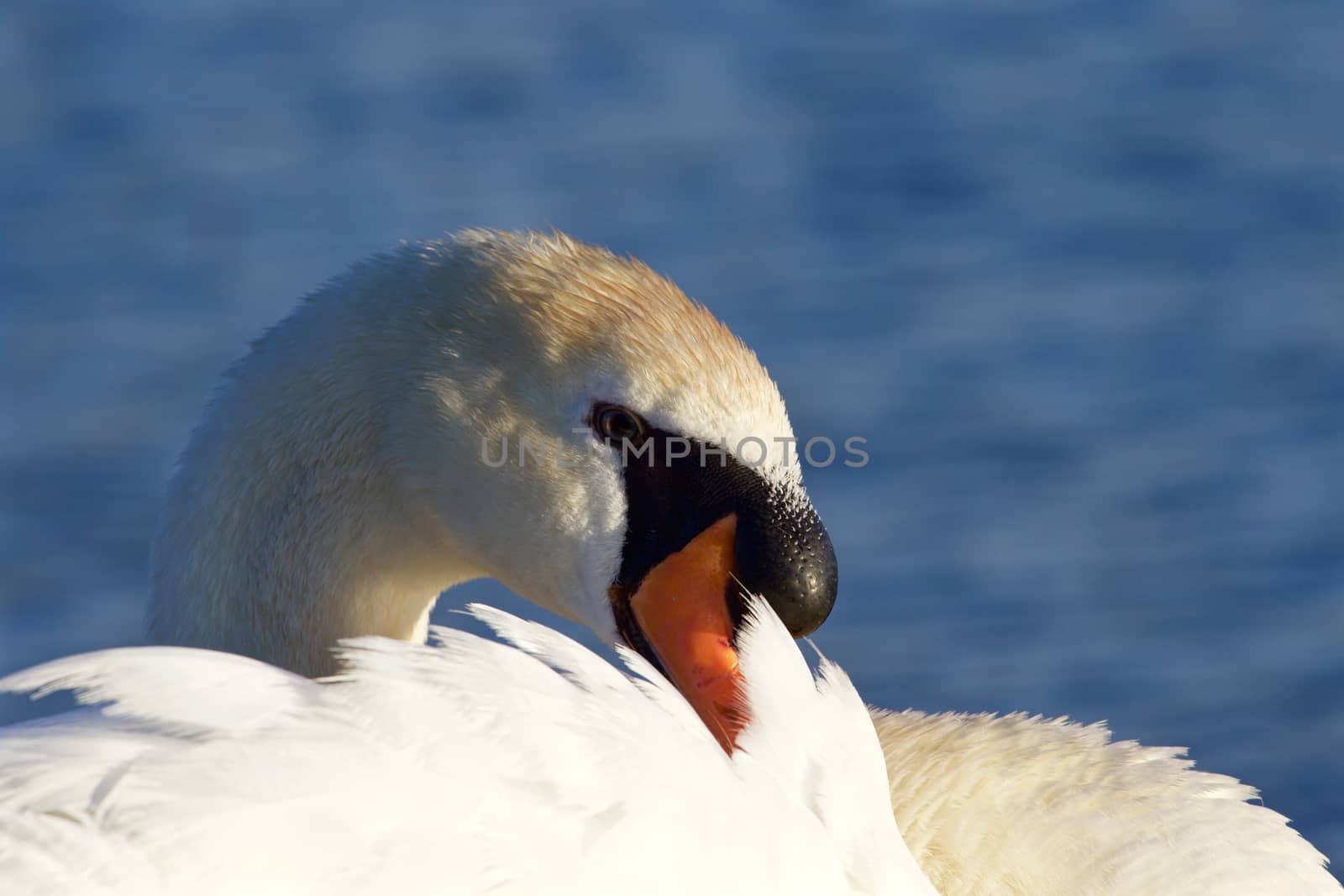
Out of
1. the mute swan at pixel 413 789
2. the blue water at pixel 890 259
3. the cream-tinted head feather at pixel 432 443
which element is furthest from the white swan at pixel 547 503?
the blue water at pixel 890 259

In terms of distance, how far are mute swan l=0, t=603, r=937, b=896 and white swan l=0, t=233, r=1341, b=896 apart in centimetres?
46

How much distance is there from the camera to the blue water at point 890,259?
5.90 meters

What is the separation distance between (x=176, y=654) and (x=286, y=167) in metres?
5.45

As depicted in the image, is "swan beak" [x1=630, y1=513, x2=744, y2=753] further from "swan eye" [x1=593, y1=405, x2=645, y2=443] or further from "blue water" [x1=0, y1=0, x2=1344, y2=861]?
"blue water" [x1=0, y1=0, x2=1344, y2=861]

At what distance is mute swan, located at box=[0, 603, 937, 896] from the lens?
219 cm

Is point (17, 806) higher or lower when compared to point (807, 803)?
lower

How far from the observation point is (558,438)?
323cm

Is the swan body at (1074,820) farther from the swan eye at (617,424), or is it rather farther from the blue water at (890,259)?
the blue water at (890,259)

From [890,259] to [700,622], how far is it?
430cm

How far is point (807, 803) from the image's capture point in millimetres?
2740

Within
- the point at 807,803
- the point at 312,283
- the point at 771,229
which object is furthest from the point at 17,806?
the point at 771,229

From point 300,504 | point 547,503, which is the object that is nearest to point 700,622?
point 547,503

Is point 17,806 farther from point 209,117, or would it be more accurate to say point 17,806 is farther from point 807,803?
point 209,117

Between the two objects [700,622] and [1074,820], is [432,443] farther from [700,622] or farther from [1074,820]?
[1074,820]
